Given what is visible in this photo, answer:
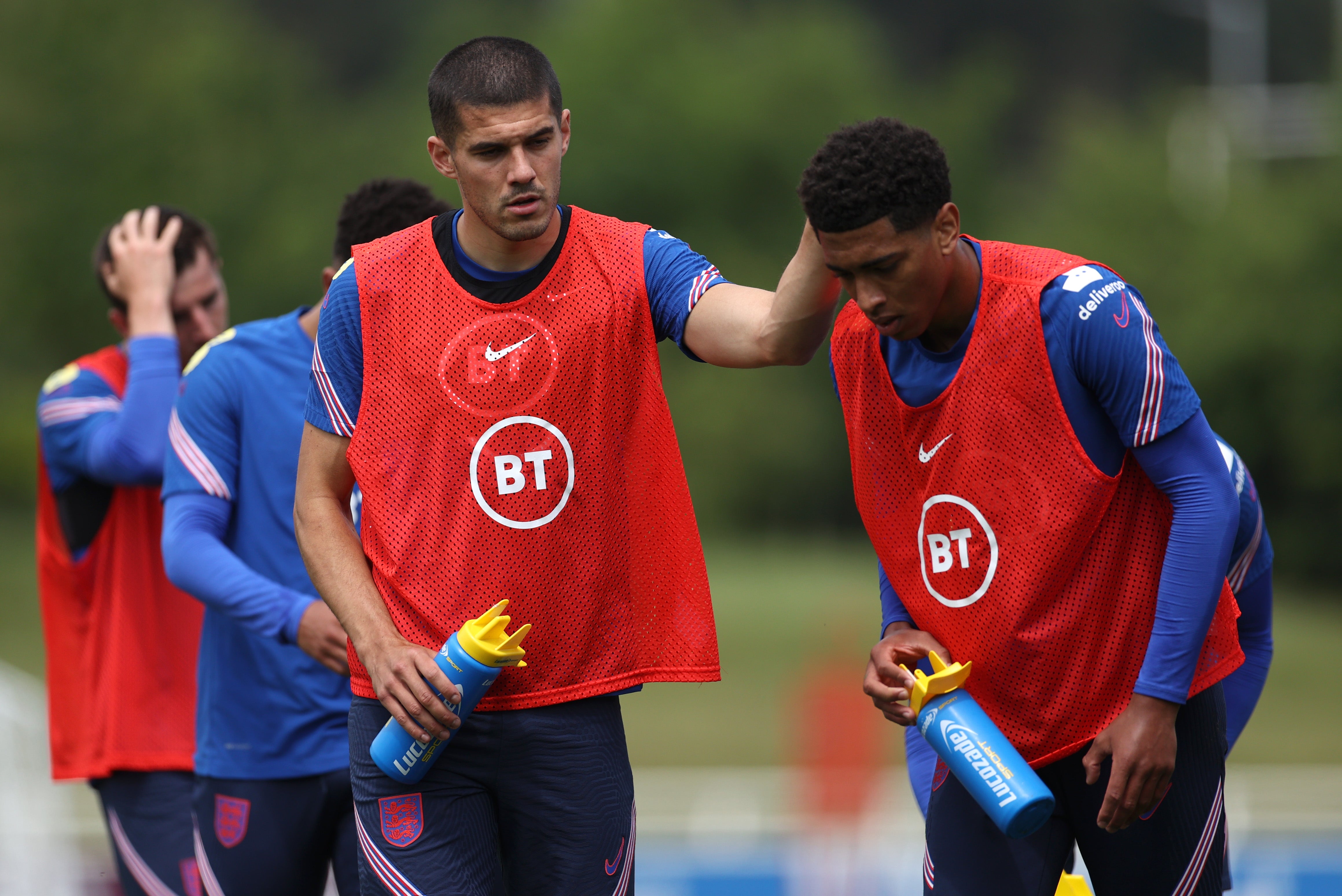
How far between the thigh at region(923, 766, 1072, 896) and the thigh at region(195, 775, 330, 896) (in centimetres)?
161

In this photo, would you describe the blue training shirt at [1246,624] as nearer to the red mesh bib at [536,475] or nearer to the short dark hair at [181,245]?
the red mesh bib at [536,475]

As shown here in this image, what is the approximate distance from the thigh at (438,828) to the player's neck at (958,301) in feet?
3.97

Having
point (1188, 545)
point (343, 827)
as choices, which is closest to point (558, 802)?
point (343, 827)

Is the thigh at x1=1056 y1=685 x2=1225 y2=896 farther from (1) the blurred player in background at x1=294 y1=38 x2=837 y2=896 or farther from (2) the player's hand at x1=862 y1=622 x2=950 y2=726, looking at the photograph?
(1) the blurred player in background at x1=294 y1=38 x2=837 y2=896

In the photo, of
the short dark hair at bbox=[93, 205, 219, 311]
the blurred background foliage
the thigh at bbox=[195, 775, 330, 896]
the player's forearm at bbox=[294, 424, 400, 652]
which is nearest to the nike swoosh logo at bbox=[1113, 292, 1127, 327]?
Result: the player's forearm at bbox=[294, 424, 400, 652]

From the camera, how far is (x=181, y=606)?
464 cm

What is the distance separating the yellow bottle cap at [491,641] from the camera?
296 centimetres

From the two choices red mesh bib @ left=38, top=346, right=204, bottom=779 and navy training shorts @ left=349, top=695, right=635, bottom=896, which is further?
red mesh bib @ left=38, top=346, right=204, bottom=779

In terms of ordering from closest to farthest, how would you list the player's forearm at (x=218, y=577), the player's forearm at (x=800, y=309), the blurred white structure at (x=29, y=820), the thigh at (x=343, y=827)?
the player's forearm at (x=800, y=309) → the player's forearm at (x=218, y=577) → the thigh at (x=343, y=827) → the blurred white structure at (x=29, y=820)

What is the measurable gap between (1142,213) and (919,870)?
27.8m

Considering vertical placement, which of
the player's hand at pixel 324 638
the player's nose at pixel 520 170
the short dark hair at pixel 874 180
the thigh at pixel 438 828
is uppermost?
the player's nose at pixel 520 170

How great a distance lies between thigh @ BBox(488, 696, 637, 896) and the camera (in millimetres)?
3141

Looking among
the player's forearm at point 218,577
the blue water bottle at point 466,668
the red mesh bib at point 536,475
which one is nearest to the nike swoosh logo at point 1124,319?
the red mesh bib at point 536,475

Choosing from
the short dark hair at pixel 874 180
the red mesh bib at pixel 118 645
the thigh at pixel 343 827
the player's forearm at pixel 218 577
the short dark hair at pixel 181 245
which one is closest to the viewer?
the short dark hair at pixel 874 180
